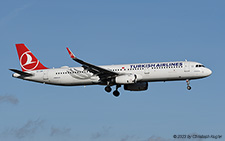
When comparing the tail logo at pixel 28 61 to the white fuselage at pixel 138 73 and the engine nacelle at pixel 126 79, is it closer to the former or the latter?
the white fuselage at pixel 138 73

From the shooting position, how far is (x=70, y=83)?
63.0 meters

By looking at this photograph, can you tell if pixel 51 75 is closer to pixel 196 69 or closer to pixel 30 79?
pixel 30 79

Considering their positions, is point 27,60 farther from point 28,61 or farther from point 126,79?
point 126,79

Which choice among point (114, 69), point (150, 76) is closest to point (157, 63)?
point (150, 76)

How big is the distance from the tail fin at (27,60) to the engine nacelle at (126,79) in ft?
43.9

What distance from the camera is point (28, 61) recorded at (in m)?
67.8

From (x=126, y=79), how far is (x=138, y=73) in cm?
196

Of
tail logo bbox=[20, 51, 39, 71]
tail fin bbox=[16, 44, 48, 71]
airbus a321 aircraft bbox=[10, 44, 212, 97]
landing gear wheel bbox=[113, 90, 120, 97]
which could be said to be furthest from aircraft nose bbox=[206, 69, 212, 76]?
tail logo bbox=[20, 51, 39, 71]

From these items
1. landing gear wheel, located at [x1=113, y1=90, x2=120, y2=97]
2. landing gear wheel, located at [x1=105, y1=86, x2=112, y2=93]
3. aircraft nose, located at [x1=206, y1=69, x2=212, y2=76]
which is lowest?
landing gear wheel, located at [x1=113, y1=90, x2=120, y2=97]

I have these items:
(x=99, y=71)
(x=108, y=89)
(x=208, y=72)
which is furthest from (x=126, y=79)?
(x=208, y=72)

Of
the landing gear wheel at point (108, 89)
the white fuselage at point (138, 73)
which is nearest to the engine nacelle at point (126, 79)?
the white fuselage at point (138, 73)

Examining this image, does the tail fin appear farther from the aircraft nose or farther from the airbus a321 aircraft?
the aircraft nose

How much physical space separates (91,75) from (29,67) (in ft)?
37.2

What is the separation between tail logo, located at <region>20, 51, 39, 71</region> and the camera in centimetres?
6719
